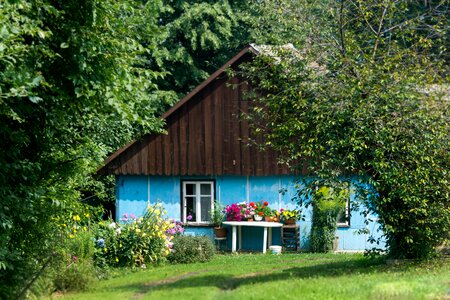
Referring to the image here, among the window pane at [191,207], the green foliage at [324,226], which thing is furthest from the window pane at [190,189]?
the green foliage at [324,226]

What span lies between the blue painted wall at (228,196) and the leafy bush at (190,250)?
11.3ft

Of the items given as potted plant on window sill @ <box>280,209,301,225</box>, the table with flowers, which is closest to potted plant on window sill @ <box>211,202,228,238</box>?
the table with flowers

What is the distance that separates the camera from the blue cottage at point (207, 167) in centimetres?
2483

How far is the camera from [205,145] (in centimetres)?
2498

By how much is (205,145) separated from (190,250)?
4.83m

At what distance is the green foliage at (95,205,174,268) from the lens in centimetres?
1966

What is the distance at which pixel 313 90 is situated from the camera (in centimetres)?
1511

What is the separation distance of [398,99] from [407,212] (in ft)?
7.57

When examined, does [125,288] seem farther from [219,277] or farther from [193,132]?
[193,132]

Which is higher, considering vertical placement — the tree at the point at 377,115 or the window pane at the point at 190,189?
the tree at the point at 377,115

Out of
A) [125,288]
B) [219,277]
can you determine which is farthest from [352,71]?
[125,288]

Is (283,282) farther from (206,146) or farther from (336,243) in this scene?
(206,146)

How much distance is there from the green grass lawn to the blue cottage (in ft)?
17.0

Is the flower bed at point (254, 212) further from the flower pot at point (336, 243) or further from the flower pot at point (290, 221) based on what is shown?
the flower pot at point (336, 243)
